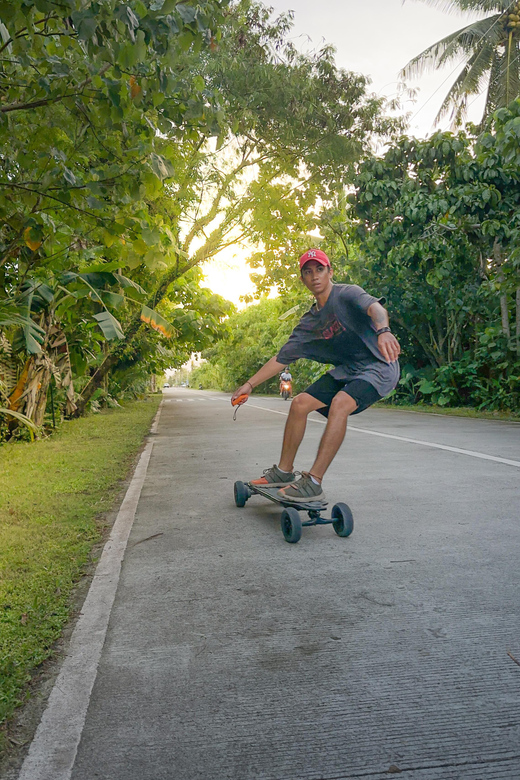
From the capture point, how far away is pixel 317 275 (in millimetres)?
5117

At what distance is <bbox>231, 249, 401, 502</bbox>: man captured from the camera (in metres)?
4.80

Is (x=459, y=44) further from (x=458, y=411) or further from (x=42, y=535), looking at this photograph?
(x=42, y=535)

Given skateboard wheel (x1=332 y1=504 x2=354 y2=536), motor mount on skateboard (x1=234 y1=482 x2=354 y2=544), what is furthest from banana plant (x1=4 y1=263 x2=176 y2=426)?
skateboard wheel (x1=332 y1=504 x2=354 y2=536)

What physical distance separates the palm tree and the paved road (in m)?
19.5

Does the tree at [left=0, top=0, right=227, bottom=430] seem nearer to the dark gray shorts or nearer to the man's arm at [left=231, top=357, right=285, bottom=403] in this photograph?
the man's arm at [left=231, top=357, right=285, bottom=403]

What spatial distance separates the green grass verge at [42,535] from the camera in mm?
3082

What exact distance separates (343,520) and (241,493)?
1407 millimetres

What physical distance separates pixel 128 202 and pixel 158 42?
70.6 inches

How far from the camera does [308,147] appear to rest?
61.4 feet

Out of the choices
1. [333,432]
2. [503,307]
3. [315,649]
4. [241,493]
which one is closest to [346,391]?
[333,432]

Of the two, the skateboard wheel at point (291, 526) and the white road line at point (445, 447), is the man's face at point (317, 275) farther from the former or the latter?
the white road line at point (445, 447)

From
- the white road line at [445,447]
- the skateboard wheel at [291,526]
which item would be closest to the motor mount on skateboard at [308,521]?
the skateboard wheel at [291,526]

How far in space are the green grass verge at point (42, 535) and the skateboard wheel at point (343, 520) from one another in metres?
1.71

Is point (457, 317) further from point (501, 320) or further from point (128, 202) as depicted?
point (128, 202)
